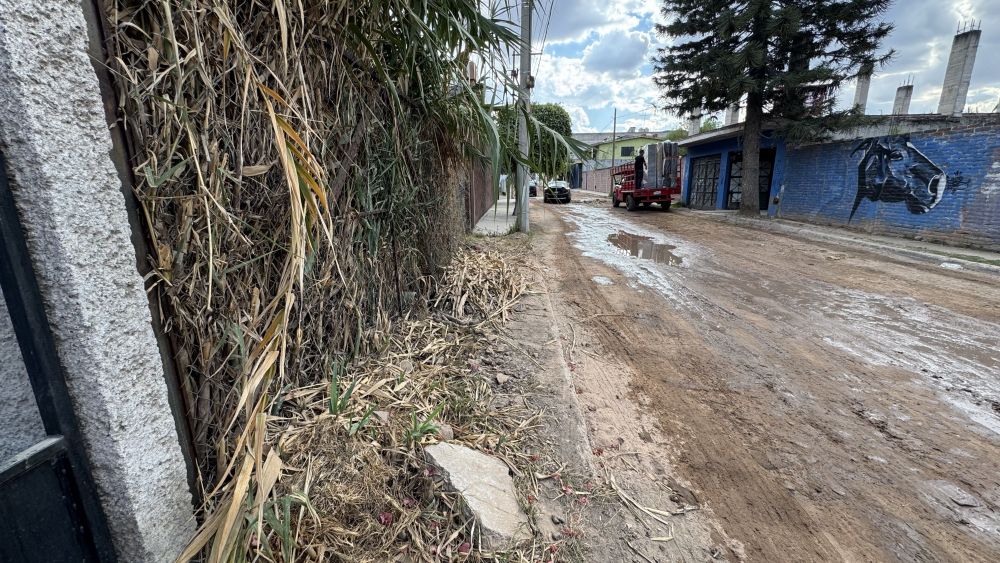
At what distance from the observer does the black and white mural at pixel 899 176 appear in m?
9.74

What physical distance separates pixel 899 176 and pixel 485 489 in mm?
13866

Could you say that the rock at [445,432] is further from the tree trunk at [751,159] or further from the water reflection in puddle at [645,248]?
the tree trunk at [751,159]

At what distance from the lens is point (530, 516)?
1.81m

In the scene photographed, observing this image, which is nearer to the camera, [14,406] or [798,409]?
[14,406]

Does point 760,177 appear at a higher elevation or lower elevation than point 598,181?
lower

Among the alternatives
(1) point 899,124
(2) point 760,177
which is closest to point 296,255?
(1) point 899,124

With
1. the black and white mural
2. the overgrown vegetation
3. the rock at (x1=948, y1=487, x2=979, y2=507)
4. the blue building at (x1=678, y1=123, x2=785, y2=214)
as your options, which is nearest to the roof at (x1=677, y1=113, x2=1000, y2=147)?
the blue building at (x1=678, y1=123, x2=785, y2=214)

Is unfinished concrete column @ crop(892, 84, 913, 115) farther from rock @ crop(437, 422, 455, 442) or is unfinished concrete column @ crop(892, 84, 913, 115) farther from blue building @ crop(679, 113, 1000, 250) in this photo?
rock @ crop(437, 422, 455, 442)

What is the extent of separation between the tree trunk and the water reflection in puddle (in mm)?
7497

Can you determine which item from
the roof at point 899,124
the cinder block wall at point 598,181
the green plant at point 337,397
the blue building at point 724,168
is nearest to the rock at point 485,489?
the green plant at point 337,397

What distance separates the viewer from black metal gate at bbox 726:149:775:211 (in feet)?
55.7

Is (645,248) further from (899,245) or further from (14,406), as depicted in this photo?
(14,406)

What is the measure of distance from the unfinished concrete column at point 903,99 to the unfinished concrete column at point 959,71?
13.7 feet

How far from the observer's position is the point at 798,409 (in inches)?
114
